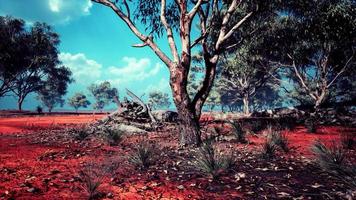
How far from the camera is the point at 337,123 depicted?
2003 centimetres

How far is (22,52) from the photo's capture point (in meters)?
37.1

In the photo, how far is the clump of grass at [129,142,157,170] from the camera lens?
7105 mm

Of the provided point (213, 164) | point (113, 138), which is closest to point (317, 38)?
point (113, 138)

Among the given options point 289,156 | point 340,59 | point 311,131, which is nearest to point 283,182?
point 289,156

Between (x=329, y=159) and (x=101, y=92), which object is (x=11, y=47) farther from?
(x=101, y=92)

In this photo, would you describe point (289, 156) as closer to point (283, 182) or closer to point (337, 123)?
point (283, 182)

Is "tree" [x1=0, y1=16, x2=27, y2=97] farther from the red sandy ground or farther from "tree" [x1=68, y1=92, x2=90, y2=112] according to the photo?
"tree" [x1=68, y1=92, x2=90, y2=112]

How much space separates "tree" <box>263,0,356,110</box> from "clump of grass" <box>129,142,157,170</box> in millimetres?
12922

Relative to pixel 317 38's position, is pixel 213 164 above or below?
below

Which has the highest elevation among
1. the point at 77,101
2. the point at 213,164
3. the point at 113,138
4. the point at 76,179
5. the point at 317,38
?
the point at 77,101

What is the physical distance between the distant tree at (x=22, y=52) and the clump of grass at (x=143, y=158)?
104ft

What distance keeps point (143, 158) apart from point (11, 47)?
3394cm

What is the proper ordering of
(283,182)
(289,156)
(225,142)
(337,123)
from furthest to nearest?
(337,123) → (225,142) → (289,156) → (283,182)

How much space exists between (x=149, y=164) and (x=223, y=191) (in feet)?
7.51
